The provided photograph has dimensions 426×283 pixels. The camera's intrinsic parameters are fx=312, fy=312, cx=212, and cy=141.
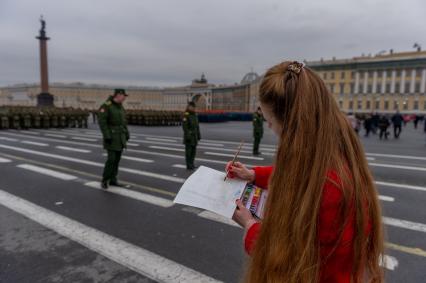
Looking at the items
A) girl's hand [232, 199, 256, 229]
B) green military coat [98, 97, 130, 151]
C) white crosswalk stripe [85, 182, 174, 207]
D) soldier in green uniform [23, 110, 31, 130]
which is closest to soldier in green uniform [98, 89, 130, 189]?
green military coat [98, 97, 130, 151]

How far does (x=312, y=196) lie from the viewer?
1110 millimetres

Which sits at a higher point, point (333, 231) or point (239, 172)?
point (239, 172)

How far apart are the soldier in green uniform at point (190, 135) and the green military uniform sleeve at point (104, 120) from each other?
3.03 metres

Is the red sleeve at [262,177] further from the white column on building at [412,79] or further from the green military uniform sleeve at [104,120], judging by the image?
the white column on building at [412,79]

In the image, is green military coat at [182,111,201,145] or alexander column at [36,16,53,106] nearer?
green military coat at [182,111,201,145]

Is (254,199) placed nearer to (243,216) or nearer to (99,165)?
(243,216)

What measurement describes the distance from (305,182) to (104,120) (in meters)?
6.46

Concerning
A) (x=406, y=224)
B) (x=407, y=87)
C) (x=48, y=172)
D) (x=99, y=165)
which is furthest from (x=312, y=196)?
(x=407, y=87)

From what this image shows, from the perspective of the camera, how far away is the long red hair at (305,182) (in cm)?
112

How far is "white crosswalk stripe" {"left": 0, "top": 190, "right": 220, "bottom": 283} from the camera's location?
3.32 m

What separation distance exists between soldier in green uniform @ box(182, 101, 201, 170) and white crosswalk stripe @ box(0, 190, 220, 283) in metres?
4.70

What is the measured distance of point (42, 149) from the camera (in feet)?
44.1

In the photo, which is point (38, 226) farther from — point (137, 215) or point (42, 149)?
point (42, 149)

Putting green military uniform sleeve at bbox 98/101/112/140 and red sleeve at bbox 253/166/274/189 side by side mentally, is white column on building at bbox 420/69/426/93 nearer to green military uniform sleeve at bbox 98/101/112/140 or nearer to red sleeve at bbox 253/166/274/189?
green military uniform sleeve at bbox 98/101/112/140
